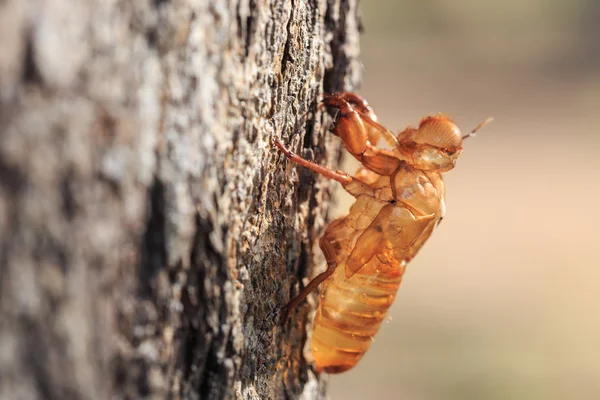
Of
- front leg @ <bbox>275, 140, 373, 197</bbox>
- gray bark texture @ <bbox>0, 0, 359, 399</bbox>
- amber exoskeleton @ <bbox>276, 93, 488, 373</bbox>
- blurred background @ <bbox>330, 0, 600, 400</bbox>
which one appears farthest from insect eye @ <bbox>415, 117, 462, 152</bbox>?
blurred background @ <bbox>330, 0, 600, 400</bbox>

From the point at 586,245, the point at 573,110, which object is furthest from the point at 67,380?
the point at 573,110

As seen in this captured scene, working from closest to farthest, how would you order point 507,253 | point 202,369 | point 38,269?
point 38,269, point 202,369, point 507,253

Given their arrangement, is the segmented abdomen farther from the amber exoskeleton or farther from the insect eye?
the insect eye

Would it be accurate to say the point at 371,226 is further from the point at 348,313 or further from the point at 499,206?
the point at 499,206

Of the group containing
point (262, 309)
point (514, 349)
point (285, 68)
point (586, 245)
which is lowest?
point (514, 349)

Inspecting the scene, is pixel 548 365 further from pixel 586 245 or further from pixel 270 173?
pixel 270 173

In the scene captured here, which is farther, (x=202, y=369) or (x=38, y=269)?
(x=202, y=369)
